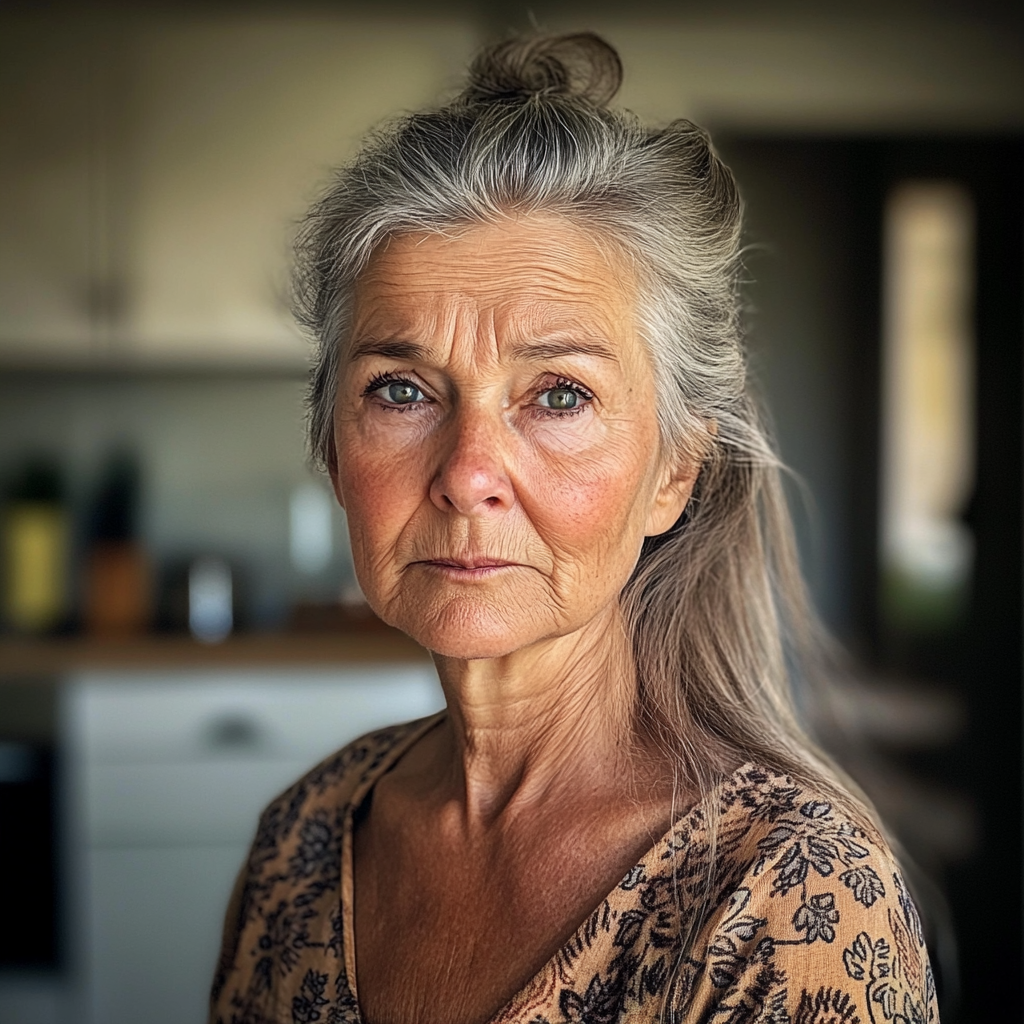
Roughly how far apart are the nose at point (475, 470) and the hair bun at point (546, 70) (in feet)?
0.83

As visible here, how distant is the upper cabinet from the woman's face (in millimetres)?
1929

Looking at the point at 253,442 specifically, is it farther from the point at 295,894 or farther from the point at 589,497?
the point at 589,497

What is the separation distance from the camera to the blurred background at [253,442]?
260cm

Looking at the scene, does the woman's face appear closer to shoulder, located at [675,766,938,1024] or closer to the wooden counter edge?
shoulder, located at [675,766,938,1024]

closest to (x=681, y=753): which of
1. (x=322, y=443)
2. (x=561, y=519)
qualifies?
(x=561, y=519)

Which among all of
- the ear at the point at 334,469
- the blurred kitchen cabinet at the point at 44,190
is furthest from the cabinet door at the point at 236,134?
the ear at the point at 334,469

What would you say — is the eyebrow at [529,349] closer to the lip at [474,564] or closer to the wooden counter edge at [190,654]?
the lip at [474,564]

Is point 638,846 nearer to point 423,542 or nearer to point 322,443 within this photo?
point 423,542

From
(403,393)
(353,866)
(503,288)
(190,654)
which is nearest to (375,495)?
(403,393)

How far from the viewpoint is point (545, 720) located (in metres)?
1.00

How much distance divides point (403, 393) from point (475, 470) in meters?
0.10

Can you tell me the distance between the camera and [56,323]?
2.80m

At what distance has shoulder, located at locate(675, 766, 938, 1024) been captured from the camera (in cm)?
73

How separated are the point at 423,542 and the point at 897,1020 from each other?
438mm
